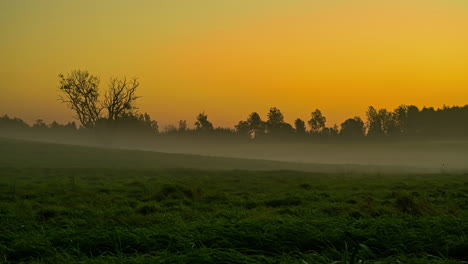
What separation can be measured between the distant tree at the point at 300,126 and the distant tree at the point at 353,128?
14.5 metres

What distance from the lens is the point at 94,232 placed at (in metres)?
7.66

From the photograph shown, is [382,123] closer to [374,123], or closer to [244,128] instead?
[374,123]

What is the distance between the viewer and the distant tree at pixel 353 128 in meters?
156

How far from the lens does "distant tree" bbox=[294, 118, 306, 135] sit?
520 feet

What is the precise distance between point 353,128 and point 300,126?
800 inches

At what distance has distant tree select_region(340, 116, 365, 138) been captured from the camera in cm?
15562

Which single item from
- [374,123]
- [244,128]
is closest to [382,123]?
[374,123]

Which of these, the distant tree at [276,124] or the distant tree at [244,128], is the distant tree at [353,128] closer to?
the distant tree at [276,124]

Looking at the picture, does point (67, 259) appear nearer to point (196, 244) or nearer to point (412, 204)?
point (196, 244)

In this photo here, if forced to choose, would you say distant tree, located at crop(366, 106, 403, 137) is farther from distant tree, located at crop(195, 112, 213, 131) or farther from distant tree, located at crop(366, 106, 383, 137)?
distant tree, located at crop(195, 112, 213, 131)

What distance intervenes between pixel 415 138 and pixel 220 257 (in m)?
152

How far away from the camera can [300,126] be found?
159125 millimetres

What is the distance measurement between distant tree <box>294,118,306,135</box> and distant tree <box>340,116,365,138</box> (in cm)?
1451

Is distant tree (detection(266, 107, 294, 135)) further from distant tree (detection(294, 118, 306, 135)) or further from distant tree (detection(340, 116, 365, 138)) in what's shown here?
distant tree (detection(340, 116, 365, 138))
